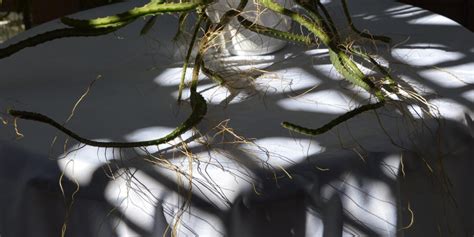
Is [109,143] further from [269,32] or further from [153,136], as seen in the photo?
[269,32]

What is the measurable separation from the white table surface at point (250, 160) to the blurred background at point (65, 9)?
49.2 inches

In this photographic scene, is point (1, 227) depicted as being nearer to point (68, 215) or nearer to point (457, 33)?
point (68, 215)

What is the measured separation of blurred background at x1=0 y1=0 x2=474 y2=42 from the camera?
243 cm

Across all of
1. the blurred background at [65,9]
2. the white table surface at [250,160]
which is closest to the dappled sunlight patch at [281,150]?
the white table surface at [250,160]

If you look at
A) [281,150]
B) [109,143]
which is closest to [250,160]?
[281,150]

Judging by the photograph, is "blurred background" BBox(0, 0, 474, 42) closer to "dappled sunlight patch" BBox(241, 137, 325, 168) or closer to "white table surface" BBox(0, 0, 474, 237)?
"white table surface" BBox(0, 0, 474, 237)

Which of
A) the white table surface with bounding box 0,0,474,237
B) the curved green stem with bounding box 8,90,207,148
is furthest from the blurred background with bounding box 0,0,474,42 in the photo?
the curved green stem with bounding box 8,90,207,148

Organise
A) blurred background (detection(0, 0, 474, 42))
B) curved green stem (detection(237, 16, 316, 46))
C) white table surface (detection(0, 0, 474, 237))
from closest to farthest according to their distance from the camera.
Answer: white table surface (detection(0, 0, 474, 237))
curved green stem (detection(237, 16, 316, 46))
blurred background (detection(0, 0, 474, 42))

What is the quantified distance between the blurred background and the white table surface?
1250 mm

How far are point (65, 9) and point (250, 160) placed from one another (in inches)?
73.8

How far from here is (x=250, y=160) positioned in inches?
35.2

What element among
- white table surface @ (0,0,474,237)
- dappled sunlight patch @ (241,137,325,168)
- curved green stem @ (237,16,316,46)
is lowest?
white table surface @ (0,0,474,237)

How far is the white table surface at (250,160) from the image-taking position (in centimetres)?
88

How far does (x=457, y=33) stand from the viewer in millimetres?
1293
